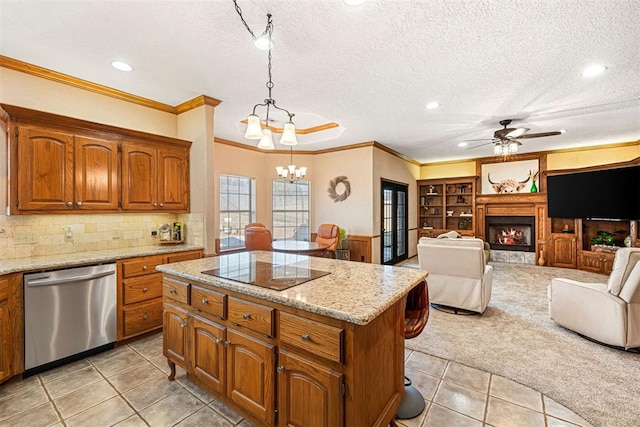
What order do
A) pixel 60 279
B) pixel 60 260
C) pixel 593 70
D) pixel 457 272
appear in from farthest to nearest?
pixel 457 272, pixel 593 70, pixel 60 260, pixel 60 279

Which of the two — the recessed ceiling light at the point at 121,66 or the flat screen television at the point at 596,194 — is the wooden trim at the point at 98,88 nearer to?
the recessed ceiling light at the point at 121,66

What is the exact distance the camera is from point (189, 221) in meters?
3.72

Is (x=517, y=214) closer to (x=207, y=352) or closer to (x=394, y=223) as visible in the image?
(x=394, y=223)

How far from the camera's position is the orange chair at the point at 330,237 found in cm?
532

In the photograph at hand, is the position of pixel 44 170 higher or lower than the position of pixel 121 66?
lower

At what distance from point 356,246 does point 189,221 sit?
3.57m

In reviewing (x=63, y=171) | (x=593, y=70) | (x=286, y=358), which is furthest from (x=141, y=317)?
(x=593, y=70)

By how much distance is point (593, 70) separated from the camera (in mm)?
2879

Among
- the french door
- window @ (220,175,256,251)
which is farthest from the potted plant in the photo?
window @ (220,175,256,251)

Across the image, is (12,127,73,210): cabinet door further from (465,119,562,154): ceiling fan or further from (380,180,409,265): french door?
(465,119,562,154): ceiling fan

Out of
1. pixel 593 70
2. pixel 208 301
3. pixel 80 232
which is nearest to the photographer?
pixel 208 301

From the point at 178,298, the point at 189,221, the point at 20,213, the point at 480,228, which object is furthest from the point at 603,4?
the point at 480,228

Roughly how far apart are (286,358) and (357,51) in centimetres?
252

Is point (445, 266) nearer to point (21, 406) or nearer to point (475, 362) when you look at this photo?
point (475, 362)
